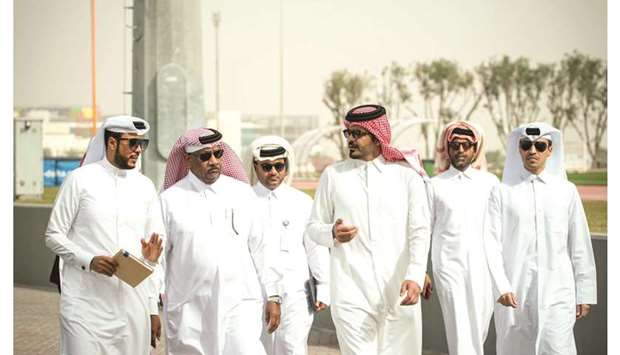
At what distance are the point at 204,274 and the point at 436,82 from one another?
53.8 meters

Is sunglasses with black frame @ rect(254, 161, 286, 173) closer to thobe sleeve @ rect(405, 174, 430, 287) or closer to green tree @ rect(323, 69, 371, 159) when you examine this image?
thobe sleeve @ rect(405, 174, 430, 287)

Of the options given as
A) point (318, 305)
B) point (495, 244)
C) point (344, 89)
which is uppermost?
point (344, 89)

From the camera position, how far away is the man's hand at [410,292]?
27.4ft

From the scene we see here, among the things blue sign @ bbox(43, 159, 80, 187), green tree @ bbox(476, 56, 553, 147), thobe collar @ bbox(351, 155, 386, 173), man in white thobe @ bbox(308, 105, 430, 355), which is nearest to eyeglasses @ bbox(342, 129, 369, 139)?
man in white thobe @ bbox(308, 105, 430, 355)

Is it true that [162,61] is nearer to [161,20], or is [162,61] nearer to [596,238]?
[161,20]

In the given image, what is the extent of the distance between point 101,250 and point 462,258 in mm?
3398

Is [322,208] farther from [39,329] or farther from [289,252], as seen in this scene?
[39,329]

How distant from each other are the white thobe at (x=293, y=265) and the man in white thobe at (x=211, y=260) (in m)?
1.09

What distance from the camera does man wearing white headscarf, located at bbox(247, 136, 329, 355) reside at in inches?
414

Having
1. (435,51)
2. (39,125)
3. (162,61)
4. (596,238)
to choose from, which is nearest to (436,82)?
(435,51)

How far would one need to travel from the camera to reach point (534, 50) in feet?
199

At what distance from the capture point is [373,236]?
8.76 meters

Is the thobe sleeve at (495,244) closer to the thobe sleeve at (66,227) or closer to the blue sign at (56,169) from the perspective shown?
the thobe sleeve at (66,227)

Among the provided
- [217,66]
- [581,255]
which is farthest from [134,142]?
[217,66]
